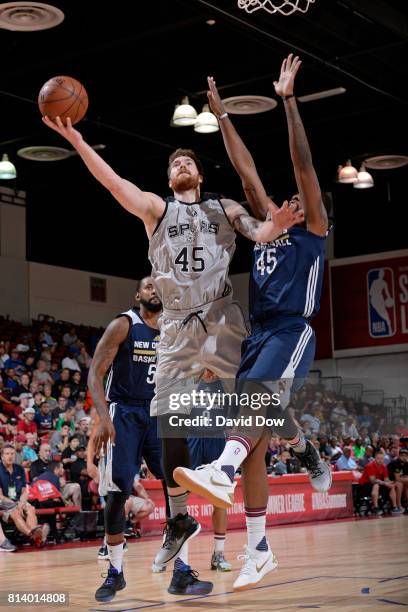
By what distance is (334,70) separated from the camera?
14977 mm

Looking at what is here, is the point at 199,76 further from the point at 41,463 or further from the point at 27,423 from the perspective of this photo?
the point at 41,463

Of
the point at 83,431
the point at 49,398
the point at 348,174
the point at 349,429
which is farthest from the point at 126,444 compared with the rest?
the point at 349,429

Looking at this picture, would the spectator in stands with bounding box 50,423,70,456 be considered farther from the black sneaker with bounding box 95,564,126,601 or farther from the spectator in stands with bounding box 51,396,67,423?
the black sneaker with bounding box 95,564,126,601

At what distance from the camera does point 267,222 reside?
200 inches

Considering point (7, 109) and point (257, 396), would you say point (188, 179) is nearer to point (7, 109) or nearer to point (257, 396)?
point (257, 396)

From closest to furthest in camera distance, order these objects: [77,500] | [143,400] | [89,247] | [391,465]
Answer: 1. [143,400]
2. [77,500]
3. [391,465]
4. [89,247]

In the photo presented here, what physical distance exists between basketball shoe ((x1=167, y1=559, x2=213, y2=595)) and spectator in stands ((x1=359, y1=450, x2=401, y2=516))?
11693 millimetres

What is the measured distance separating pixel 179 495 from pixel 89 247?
19.8 meters

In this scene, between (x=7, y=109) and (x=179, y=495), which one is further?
(x=7, y=109)

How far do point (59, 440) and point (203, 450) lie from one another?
22.9 ft

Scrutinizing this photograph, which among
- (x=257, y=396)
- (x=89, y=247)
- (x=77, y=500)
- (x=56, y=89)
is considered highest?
(x=89, y=247)

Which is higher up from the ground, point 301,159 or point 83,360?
point 83,360

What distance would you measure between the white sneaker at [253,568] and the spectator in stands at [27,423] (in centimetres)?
974

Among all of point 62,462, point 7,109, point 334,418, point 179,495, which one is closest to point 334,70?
point 7,109
